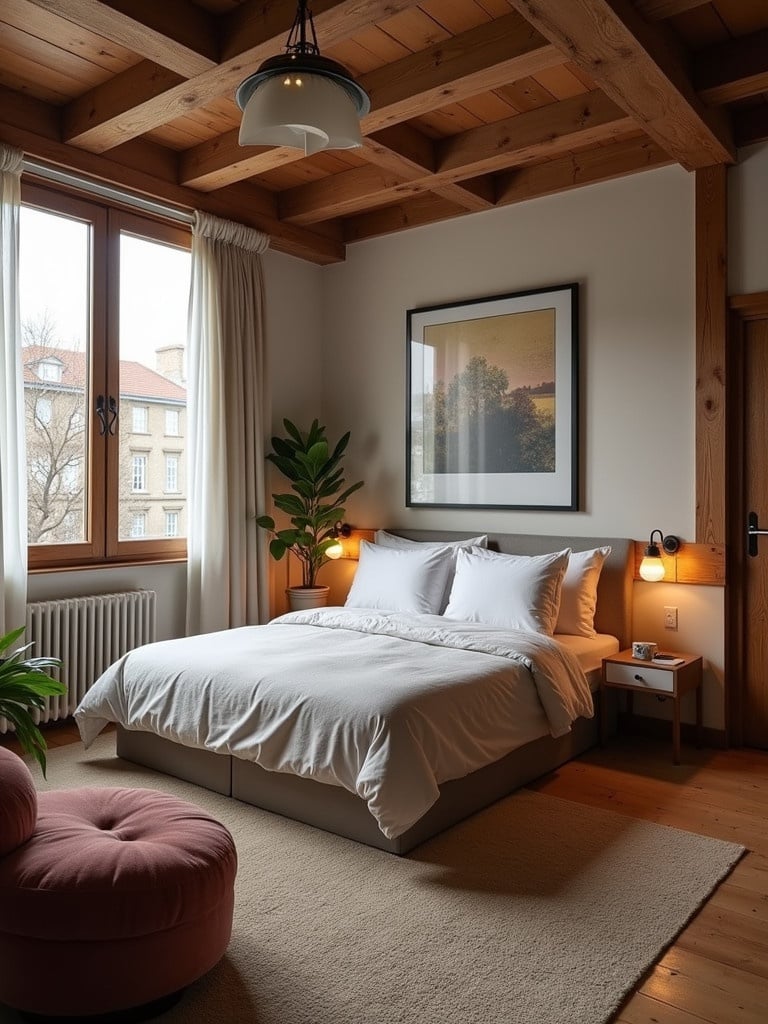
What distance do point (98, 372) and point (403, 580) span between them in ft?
6.45

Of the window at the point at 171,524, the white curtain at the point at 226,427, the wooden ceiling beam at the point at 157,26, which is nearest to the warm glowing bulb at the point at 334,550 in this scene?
the white curtain at the point at 226,427

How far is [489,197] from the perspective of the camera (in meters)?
4.70

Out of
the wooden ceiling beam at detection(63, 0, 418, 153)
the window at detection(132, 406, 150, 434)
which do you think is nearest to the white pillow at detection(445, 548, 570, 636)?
the window at detection(132, 406, 150, 434)

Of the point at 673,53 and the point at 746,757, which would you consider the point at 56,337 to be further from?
the point at 746,757

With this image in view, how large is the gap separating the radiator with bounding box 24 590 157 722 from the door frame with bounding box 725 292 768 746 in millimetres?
3040

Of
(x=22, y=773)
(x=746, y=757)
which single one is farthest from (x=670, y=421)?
(x=22, y=773)

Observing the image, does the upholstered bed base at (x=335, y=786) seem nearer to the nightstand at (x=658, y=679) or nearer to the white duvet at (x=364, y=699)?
the white duvet at (x=364, y=699)

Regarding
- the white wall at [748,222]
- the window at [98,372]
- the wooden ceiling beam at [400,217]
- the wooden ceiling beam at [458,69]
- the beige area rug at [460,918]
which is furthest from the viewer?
the wooden ceiling beam at [400,217]

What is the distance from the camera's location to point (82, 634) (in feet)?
13.6

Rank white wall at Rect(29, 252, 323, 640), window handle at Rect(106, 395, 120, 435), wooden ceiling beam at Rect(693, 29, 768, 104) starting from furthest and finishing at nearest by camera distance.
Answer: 1. white wall at Rect(29, 252, 323, 640)
2. window handle at Rect(106, 395, 120, 435)
3. wooden ceiling beam at Rect(693, 29, 768, 104)

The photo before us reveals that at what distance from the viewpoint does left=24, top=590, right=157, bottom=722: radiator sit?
13.1 ft

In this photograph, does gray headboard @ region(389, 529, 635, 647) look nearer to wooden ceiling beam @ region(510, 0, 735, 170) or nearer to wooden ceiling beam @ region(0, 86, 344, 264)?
wooden ceiling beam @ region(510, 0, 735, 170)

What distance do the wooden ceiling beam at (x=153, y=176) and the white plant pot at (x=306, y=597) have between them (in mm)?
2216

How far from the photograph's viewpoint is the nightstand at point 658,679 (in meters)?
3.73
